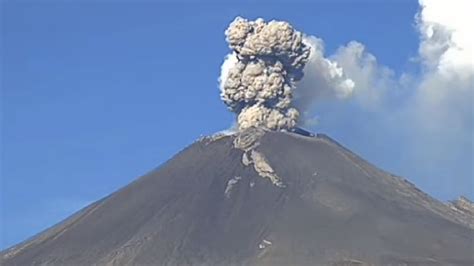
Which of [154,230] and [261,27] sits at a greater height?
[261,27]

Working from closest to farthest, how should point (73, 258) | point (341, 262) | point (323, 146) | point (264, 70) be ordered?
point (341, 262) → point (73, 258) → point (264, 70) → point (323, 146)

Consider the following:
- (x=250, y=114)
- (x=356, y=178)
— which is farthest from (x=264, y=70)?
(x=356, y=178)

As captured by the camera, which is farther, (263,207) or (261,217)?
(263,207)

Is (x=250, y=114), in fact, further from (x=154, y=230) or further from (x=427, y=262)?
(x=427, y=262)
